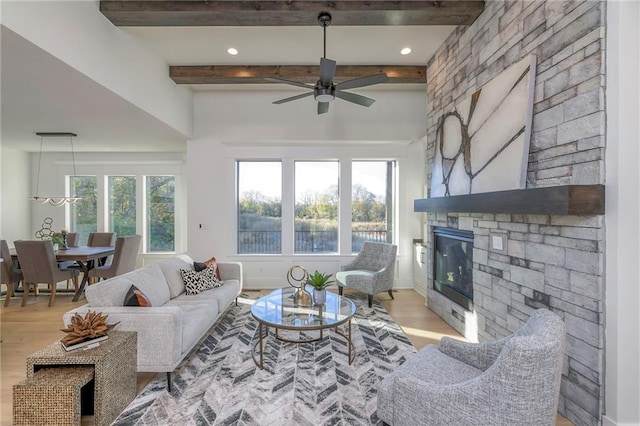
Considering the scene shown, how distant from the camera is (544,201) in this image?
6.49 ft

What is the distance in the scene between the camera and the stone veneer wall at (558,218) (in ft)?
5.97

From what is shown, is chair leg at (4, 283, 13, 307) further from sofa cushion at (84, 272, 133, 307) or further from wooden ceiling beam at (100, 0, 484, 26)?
wooden ceiling beam at (100, 0, 484, 26)

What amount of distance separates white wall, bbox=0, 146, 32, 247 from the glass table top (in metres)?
6.51

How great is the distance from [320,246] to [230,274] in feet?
5.85

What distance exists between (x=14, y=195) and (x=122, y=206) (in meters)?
2.09

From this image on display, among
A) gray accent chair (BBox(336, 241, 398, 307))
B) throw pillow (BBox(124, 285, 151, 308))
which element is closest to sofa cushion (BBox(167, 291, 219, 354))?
throw pillow (BBox(124, 285, 151, 308))

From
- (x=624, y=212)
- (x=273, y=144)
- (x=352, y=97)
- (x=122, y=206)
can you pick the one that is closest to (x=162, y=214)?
(x=122, y=206)

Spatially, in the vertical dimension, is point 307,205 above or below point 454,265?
above

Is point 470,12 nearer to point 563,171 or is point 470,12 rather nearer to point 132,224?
point 563,171

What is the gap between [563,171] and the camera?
2.03m

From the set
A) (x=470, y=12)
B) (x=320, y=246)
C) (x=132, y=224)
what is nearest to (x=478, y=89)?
(x=470, y=12)

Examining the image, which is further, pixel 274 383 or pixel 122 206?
pixel 122 206

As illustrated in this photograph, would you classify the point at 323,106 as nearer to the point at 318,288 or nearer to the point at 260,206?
the point at 318,288

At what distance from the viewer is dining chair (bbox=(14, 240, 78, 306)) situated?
14.1 feet
